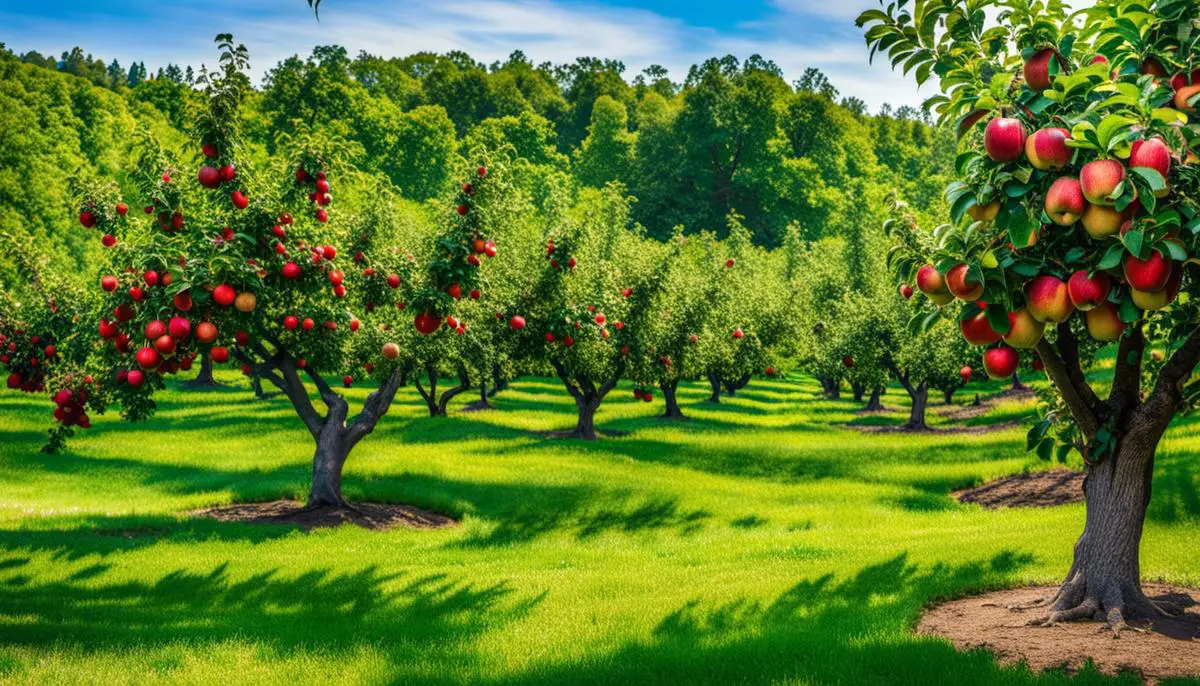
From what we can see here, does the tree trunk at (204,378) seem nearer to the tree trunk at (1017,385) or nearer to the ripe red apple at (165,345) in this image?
the ripe red apple at (165,345)

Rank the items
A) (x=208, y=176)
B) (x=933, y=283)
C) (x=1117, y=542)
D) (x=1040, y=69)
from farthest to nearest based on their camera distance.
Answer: (x=208, y=176)
(x=1117, y=542)
(x=1040, y=69)
(x=933, y=283)

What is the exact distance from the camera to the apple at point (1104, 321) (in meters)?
5.27

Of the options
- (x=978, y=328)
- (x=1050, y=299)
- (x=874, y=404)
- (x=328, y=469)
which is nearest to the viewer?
(x=1050, y=299)

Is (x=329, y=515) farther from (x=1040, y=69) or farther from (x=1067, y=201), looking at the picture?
(x=1067, y=201)

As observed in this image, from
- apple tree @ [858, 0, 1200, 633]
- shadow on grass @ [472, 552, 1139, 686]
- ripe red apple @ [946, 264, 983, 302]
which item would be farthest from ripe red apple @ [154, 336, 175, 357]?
ripe red apple @ [946, 264, 983, 302]

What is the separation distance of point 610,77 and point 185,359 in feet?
493

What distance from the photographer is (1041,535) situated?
1466 centimetres

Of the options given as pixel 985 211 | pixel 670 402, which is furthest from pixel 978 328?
pixel 670 402

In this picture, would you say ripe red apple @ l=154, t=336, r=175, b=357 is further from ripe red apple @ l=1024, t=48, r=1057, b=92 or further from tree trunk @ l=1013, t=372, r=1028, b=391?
tree trunk @ l=1013, t=372, r=1028, b=391

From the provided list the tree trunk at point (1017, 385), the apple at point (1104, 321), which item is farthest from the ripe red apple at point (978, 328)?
the tree trunk at point (1017, 385)

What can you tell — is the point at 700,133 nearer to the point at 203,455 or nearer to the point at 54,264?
the point at 54,264

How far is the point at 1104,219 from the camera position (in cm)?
480

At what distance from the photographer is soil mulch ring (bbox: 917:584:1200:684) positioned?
7578 mm

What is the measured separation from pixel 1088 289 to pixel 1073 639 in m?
4.66
